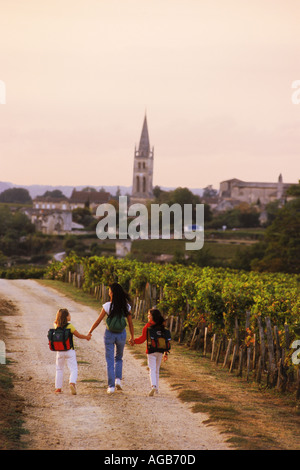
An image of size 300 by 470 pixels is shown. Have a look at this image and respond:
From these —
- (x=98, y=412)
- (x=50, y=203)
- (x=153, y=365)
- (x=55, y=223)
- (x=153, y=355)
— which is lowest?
(x=98, y=412)

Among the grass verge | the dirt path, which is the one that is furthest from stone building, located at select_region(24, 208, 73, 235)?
the grass verge

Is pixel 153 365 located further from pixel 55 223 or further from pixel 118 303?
pixel 55 223

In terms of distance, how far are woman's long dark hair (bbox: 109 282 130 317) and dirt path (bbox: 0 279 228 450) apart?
145cm

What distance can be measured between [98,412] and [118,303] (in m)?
1.95

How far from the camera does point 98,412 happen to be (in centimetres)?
1002

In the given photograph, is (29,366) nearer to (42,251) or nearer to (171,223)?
(42,251)

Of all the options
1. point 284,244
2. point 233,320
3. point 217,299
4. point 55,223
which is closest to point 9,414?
point 233,320

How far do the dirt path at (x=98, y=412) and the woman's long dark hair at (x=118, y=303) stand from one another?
1.45 meters

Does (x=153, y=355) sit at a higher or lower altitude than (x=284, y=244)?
lower

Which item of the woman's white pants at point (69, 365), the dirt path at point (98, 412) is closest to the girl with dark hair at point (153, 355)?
the dirt path at point (98, 412)

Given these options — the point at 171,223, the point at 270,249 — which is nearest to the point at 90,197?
the point at 171,223

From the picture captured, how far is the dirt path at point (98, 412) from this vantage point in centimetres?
862

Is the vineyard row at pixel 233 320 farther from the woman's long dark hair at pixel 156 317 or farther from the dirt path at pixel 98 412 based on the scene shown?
the woman's long dark hair at pixel 156 317
